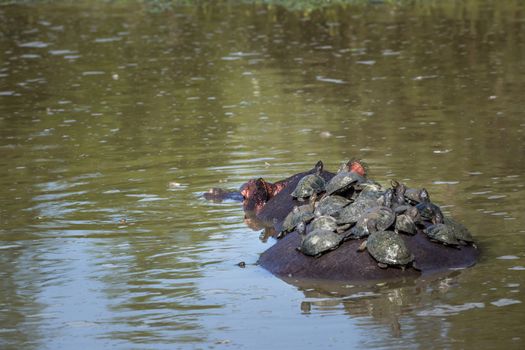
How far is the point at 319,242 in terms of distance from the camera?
387 inches

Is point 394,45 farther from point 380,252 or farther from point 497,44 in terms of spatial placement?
point 380,252

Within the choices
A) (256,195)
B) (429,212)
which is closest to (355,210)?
(429,212)

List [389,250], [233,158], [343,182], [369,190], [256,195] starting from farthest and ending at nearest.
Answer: [233,158] < [256,195] < [343,182] < [369,190] < [389,250]

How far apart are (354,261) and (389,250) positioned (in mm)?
345

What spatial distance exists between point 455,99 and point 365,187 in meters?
8.01

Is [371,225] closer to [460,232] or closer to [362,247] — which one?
[362,247]

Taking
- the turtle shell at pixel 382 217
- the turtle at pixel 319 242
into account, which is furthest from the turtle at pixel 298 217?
the turtle shell at pixel 382 217

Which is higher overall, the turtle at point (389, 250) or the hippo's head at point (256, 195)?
the turtle at point (389, 250)

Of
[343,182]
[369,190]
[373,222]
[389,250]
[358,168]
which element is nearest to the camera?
[389,250]

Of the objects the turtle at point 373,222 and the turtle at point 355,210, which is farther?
the turtle at point 355,210

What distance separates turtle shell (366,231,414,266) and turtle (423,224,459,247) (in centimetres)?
43

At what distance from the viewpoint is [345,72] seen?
21812 mm

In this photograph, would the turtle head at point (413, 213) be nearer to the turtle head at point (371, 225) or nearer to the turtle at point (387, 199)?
the turtle at point (387, 199)

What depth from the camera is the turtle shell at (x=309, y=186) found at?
11.7 meters
